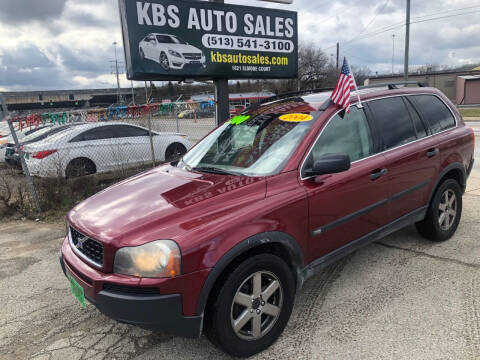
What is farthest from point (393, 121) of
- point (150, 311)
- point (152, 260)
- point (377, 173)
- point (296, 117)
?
point (150, 311)

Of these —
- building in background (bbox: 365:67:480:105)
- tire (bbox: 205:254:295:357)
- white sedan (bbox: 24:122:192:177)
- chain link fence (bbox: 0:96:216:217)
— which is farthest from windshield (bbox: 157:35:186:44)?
building in background (bbox: 365:67:480:105)

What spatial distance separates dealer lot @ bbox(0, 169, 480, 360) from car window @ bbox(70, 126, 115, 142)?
5.42m

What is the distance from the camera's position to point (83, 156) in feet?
29.0

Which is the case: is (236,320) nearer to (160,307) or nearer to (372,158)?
(160,307)

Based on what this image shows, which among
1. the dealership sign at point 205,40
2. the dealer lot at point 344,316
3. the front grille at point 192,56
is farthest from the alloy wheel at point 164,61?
the dealer lot at point 344,316

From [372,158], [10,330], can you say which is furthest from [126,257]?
[372,158]

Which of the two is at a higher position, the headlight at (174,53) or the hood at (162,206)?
the headlight at (174,53)

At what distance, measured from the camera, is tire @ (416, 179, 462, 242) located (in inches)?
158

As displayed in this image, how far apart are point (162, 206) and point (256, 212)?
64cm

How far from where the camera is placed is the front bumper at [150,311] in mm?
2125

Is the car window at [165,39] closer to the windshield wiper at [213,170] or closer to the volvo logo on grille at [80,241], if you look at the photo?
the windshield wiper at [213,170]

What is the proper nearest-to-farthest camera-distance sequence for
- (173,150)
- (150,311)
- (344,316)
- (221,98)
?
(150,311) < (344,316) < (221,98) < (173,150)

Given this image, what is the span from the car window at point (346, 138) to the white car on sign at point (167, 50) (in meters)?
3.42

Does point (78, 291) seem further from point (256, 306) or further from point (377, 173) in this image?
point (377, 173)
